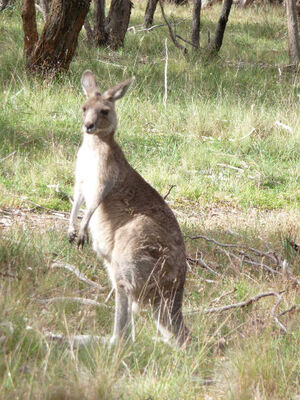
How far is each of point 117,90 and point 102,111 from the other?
0.17 m

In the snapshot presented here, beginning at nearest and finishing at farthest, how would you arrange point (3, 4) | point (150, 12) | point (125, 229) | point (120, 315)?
point (120, 315)
point (125, 229)
point (3, 4)
point (150, 12)

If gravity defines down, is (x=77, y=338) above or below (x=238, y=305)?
above

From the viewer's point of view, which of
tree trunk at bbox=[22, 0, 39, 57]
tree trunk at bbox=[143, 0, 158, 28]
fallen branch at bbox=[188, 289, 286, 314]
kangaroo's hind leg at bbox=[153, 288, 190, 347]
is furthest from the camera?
tree trunk at bbox=[143, 0, 158, 28]

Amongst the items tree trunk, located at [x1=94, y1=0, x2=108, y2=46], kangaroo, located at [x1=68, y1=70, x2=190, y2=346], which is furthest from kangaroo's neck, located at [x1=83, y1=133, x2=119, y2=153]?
tree trunk, located at [x1=94, y1=0, x2=108, y2=46]

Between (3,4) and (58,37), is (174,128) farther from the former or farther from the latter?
(3,4)

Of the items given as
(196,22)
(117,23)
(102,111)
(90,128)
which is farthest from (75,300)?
(196,22)

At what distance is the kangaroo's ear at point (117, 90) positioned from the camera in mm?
4043

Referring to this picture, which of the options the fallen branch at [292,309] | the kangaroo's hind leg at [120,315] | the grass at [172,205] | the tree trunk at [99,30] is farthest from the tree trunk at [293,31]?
the kangaroo's hind leg at [120,315]

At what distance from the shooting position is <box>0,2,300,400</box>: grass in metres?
2.89

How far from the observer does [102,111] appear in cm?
403

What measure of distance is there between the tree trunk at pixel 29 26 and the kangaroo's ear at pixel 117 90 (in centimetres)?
558

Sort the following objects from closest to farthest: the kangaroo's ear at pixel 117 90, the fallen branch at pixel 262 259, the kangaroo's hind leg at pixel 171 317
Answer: the kangaroo's hind leg at pixel 171 317 → the kangaroo's ear at pixel 117 90 → the fallen branch at pixel 262 259

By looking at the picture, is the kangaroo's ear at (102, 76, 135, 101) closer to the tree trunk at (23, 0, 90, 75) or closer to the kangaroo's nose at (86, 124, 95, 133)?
the kangaroo's nose at (86, 124, 95, 133)

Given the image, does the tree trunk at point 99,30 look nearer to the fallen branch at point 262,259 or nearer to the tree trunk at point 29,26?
the tree trunk at point 29,26
